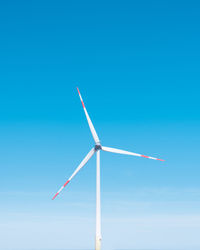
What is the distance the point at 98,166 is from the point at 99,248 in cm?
1570

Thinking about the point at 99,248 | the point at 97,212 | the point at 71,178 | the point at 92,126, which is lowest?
the point at 99,248

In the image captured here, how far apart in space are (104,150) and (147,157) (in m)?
9.24

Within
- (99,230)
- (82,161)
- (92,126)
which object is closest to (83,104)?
(92,126)

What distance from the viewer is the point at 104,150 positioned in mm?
104125

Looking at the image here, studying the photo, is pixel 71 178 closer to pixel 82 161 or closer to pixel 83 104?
pixel 82 161

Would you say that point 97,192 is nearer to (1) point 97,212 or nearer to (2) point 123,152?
(1) point 97,212

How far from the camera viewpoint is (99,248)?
321 ft

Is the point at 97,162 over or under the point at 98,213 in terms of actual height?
over

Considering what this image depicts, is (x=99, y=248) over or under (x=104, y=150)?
under

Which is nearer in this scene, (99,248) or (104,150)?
(99,248)

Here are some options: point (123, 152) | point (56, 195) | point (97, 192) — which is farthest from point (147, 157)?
point (56, 195)

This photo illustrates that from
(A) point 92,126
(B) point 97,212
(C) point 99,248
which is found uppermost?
(A) point 92,126

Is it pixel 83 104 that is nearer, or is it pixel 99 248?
pixel 99 248

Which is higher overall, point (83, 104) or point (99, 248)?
point (83, 104)
